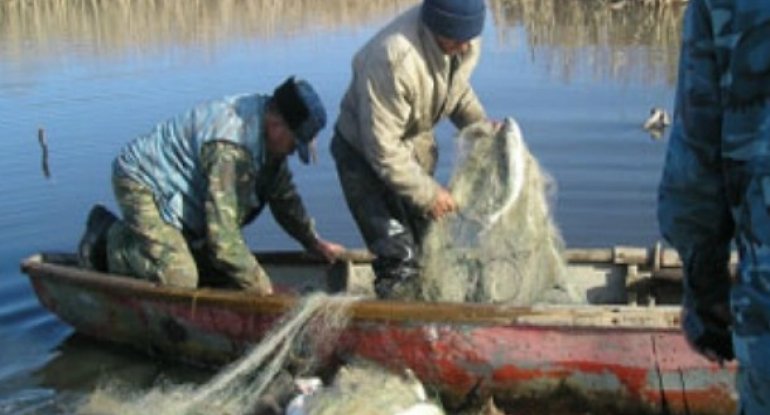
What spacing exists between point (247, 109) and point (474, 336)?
1735 millimetres

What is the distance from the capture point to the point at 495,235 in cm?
570

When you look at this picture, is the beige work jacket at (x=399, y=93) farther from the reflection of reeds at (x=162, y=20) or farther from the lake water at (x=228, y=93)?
the reflection of reeds at (x=162, y=20)

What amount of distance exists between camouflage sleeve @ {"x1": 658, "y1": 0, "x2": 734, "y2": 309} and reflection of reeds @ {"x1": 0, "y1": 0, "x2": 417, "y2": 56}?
18.7 meters

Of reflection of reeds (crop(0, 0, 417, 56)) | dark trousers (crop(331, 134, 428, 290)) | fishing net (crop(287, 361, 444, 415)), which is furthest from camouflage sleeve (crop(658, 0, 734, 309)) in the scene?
reflection of reeds (crop(0, 0, 417, 56))

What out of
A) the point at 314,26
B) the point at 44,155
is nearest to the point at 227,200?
the point at 44,155

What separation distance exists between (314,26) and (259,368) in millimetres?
17533

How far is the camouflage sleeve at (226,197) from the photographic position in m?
5.52

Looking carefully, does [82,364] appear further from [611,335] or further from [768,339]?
[768,339]

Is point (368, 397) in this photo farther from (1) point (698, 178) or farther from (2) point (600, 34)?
(2) point (600, 34)

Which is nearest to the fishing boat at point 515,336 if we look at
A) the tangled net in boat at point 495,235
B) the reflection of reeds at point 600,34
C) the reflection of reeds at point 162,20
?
the tangled net in boat at point 495,235

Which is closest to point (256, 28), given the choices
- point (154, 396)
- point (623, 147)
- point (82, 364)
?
point (623, 147)

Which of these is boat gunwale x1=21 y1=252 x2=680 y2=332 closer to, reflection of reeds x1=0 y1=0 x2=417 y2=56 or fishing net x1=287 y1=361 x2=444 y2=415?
fishing net x1=287 y1=361 x2=444 y2=415

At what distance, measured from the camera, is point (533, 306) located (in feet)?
16.8

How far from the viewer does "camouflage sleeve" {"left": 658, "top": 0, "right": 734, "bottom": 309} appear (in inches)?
75.2
